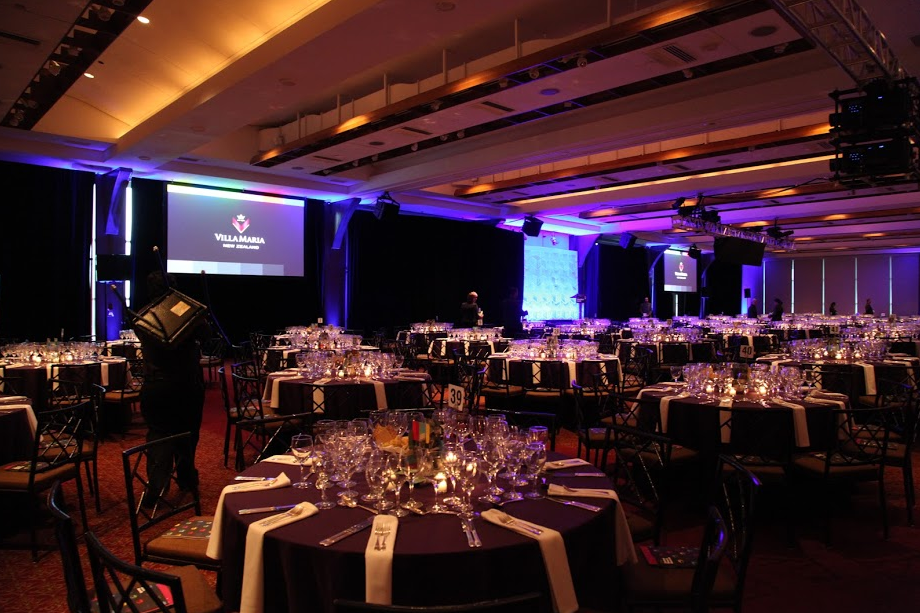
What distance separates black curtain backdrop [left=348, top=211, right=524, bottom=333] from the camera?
625 inches

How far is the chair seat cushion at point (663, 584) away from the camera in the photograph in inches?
93.4

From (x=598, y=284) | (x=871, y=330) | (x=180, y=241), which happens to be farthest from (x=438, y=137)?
(x=598, y=284)

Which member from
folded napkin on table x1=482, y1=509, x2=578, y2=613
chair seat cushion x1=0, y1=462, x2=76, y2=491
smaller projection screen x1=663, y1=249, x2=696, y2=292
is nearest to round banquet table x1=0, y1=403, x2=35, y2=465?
chair seat cushion x1=0, y1=462, x2=76, y2=491

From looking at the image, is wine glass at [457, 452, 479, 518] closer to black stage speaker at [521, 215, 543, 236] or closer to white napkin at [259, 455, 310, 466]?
white napkin at [259, 455, 310, 466]

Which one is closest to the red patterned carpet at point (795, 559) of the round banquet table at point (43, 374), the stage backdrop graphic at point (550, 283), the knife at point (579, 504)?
the knife at point (579, 504)

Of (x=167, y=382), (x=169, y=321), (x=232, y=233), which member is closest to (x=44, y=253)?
(x=232, y=233)

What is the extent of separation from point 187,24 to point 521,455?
623 centimetres

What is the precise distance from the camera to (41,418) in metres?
3.94

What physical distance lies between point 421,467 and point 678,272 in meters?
25.3

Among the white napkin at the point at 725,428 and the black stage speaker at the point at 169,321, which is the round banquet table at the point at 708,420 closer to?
the white napkin at the point at 725,428

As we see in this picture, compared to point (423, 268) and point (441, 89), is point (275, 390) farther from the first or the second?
point (423, 268)

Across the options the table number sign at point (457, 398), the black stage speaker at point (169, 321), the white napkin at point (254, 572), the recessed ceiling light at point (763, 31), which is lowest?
the white napkin at point (254, 572)

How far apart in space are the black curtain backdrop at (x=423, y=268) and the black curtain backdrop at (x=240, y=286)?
981 mm

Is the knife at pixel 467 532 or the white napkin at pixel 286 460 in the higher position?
the white napkin at pixel 286 460
